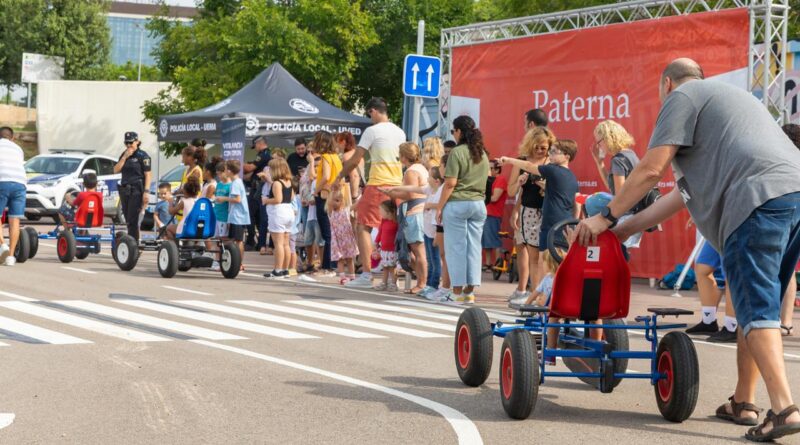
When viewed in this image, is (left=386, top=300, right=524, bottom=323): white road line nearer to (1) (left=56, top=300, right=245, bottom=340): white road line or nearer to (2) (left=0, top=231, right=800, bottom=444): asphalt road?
(2) (left=0, top=231, right=800, bottom=444): asphalt road

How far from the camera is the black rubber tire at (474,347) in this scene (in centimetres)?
737

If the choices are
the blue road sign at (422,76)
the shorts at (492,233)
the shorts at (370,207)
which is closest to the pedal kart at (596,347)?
the shorts at (370,207)

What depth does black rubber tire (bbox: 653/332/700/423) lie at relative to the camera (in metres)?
6.39

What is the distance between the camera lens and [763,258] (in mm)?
6094

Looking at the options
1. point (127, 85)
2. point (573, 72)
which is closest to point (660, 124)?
point (573, 72)

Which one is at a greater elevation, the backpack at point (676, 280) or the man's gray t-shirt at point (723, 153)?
A: the man's gray t-shirt at point (723, 153)

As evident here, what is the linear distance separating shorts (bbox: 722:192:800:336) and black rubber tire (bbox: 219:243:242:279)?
1064 centimetres

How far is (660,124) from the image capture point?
638cm

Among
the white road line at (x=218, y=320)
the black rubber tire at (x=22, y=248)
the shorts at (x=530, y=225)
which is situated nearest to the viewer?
the white road line at (x=218, y=320)

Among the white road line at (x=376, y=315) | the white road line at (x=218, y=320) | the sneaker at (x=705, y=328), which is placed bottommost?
the white road line at (x=218, y=320)

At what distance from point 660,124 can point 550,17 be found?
1258 cm

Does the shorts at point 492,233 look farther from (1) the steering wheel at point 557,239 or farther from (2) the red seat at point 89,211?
(1) the steering wheel at point 557,239

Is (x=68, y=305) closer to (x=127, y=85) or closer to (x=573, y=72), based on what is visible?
(x=573, y=72)

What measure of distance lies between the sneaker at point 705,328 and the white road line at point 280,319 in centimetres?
292
